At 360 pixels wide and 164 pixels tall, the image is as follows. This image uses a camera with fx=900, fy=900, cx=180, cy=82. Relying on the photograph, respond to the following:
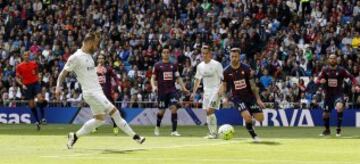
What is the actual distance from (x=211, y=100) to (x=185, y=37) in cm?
1713

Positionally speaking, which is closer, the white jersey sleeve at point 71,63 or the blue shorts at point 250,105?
the white jersey sleeve at point 71,63

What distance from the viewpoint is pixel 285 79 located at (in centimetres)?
3853

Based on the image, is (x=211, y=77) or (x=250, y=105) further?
(x=211, y=77)

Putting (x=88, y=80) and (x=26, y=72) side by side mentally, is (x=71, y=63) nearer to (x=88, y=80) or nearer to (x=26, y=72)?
(x=88, y=80)

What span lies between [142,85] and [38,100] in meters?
5.16

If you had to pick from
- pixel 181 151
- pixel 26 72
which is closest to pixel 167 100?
pixel 26 72

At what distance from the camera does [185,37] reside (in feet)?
142

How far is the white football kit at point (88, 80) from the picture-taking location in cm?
2028

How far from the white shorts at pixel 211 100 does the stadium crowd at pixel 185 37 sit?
10.8 metres

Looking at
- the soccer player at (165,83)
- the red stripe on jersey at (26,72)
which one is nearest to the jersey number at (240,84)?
the soccer player at (165,83)

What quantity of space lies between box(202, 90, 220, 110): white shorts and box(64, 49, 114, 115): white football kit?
6.34 metres

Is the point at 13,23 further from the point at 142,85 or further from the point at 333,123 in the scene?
the point at 333,123

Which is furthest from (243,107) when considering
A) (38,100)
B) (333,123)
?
(38,100)

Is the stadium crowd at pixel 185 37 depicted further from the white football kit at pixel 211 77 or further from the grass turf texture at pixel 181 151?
the grass turf texture at pixel 181 151
